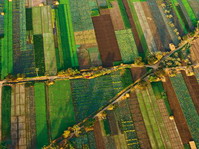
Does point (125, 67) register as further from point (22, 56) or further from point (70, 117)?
point (22, 56)

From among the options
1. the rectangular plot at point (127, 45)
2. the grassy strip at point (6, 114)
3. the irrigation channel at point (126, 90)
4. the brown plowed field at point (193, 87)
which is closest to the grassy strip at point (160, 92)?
the irrigation channel at point (126, 90)

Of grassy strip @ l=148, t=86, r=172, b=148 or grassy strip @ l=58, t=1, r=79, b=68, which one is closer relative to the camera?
grassy strip @ l=148, t=86, r=172, b=148

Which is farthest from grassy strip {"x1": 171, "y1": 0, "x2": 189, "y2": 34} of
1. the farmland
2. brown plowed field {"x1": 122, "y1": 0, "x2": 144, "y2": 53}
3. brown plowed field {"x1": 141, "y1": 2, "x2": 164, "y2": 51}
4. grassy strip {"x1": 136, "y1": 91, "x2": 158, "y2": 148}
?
grassy strip {"x1": 136, "y1": 91, "x2": 158, "y2": 148}

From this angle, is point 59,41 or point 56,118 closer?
point 56,118

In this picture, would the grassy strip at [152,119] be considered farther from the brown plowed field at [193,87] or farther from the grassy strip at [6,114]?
the grassy strip at [6,114]

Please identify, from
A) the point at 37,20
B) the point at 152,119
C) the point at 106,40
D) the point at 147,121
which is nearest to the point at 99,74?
the point at 106,40

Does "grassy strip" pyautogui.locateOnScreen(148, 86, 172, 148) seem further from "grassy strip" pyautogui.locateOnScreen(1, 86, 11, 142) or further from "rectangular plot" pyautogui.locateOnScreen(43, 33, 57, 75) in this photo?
"grassy strip" pyautogui.locateOnScreen(1, 86, 11, 142)

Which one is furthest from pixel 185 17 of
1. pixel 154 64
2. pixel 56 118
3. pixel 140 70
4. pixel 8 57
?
pixel 8 57

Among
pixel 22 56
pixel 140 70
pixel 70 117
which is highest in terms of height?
pixel 22 56
